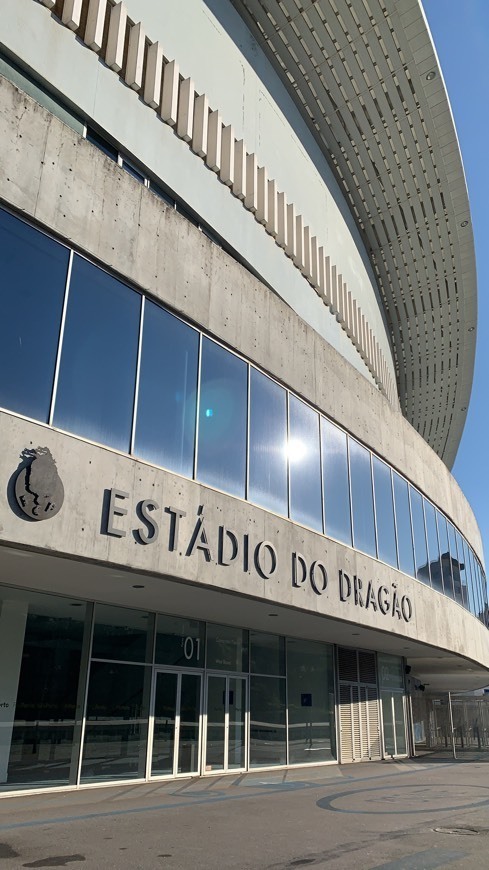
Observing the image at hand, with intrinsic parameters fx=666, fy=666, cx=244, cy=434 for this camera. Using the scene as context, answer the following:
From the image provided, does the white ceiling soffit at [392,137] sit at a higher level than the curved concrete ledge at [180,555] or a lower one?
higher

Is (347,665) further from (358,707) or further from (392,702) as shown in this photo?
(392,702)

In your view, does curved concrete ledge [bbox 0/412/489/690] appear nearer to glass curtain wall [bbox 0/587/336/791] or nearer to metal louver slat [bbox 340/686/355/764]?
glass curtain wall [bbox 0/587/336/791]

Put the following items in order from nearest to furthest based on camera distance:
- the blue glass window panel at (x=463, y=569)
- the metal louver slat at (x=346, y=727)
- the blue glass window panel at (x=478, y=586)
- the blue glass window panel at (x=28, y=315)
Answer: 1. the blue glass window panel at (x=28, y=315)
2. the metal louver slat at (x=346, y=727)
3. the blue glass window panel at (x=463, y=569)
4. the blue glass window panel at (x=478, y=586)

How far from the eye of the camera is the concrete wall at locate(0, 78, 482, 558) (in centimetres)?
962

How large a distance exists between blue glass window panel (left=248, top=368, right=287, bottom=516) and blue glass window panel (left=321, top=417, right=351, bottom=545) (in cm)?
200

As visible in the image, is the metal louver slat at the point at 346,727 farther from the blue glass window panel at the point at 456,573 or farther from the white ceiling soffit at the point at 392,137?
the white ceiling soffit at the point at 392,137

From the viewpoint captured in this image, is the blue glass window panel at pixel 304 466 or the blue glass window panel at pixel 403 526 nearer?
the blue glass window panel at pixel 304 466

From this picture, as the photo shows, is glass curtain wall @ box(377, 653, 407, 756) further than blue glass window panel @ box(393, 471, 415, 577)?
Yes

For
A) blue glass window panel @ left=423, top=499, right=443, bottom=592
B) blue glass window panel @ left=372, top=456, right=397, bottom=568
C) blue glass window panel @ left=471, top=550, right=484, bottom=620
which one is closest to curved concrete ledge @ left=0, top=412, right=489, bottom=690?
blue glass window panel @ left=372, top=456, right=397, bottom=568

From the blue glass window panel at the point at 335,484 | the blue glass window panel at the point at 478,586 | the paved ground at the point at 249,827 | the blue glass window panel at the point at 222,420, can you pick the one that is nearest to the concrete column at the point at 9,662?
the paved ground at the point at 249,827

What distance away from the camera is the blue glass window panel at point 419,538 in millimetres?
21125

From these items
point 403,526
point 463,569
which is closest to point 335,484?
point 403,526

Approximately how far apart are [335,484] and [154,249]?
7.58 metres

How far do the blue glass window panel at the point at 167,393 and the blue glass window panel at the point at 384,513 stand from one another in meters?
8.59
